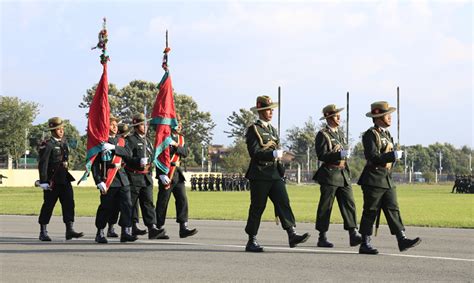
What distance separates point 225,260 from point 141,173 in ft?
11.8

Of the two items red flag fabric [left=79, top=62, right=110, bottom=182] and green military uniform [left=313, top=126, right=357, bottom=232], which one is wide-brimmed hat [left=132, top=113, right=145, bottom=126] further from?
green military uniform [left=313, top=126, right=357, bottom=232]

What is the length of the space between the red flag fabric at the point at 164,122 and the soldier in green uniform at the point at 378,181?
11.7ft

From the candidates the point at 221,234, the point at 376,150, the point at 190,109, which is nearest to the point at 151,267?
the point at 376,150

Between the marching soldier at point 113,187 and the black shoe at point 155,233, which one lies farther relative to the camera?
the black shoe at point 155,233

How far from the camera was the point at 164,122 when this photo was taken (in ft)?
46.9

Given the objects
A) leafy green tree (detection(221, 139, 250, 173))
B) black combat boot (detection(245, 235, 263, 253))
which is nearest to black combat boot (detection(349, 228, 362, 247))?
black combat boot (detection(245, 235, 263, 253))

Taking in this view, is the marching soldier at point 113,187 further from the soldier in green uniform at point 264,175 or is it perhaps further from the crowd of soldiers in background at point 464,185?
the crowd of soldiers in background at point 464,185

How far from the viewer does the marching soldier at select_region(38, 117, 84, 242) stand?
1395cm

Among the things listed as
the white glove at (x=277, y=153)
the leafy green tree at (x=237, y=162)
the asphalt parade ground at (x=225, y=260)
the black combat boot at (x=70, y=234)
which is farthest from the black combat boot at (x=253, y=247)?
the leafy green tree at (x=237, y=162)

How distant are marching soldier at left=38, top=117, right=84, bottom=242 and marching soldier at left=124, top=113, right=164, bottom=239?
1095mm

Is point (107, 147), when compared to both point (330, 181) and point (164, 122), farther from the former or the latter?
point (330, 181)

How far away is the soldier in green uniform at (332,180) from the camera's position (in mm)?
12445

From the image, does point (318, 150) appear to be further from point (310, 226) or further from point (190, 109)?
point (190, 109)

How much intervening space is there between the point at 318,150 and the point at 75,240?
14.3 feet
